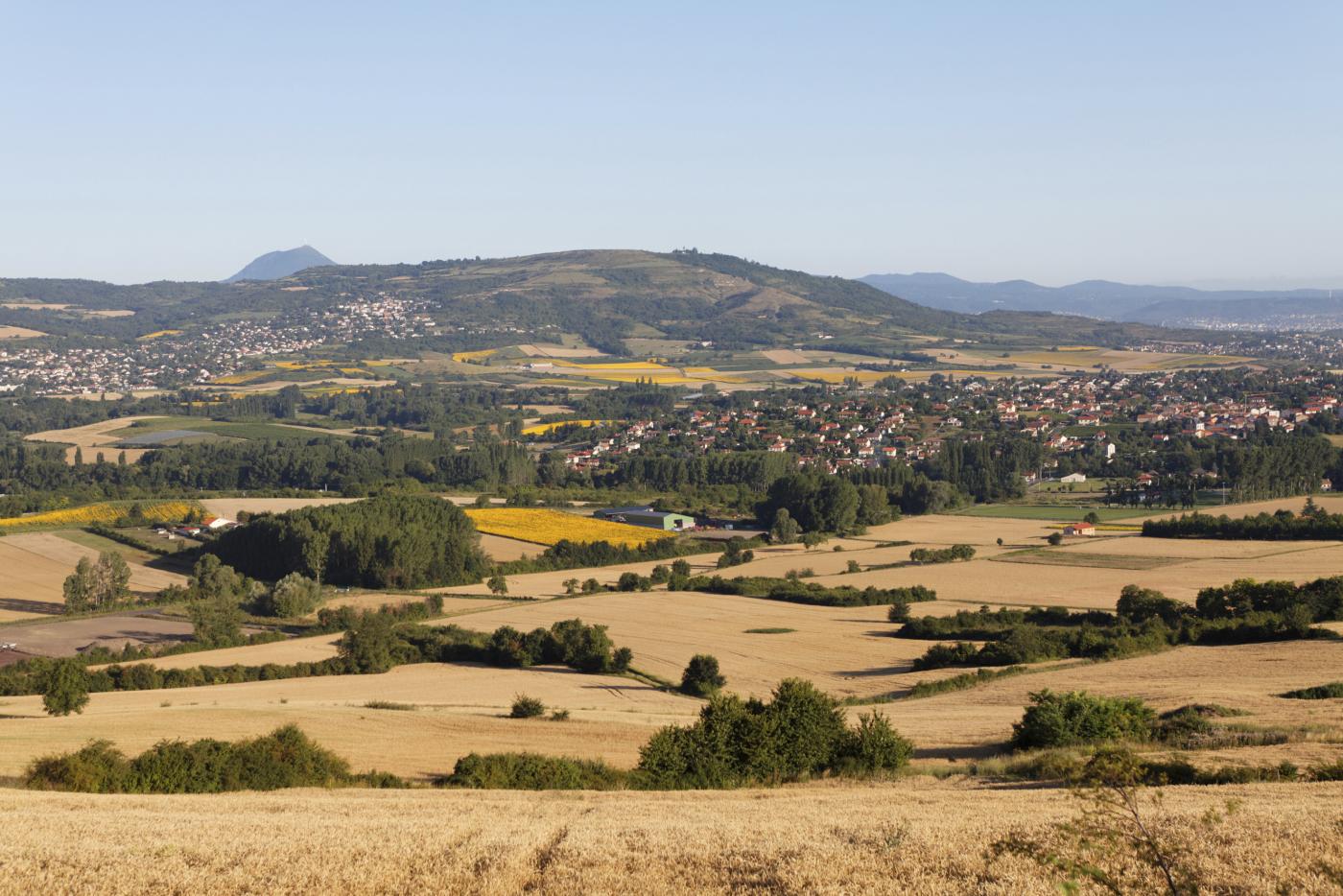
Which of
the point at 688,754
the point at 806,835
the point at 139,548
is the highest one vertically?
the point at 806,835

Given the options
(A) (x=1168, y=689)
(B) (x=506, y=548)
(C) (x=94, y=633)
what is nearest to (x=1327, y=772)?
(A) (x=1168, y=689)

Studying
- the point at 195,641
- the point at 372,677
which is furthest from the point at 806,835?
the point at 195,641

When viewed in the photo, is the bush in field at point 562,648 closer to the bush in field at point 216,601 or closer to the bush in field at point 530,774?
the bush in field at point 216,601

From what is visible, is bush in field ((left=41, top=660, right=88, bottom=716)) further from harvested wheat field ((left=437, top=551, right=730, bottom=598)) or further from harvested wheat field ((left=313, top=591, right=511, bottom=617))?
harvested wheat field ((left=437, top=551, right=730, bottom=598))

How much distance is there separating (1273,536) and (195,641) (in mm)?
50171

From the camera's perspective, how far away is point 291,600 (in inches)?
2188

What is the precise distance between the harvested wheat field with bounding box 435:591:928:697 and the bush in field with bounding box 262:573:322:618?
816 cm

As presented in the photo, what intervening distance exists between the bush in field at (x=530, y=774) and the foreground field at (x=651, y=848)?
19.0 feet

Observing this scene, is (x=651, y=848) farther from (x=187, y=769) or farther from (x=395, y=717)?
(x=395, y=717)

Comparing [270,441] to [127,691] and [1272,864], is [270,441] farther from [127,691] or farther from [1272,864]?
[1272,864]

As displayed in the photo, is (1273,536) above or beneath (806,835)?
beneath

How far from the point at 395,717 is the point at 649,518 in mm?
50324

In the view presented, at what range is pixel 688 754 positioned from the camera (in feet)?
75.6

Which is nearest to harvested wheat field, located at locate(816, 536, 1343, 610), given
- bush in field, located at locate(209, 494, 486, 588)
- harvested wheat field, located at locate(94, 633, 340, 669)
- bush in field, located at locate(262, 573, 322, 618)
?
bush in field, located at locate(209, 494, 486, 588)
